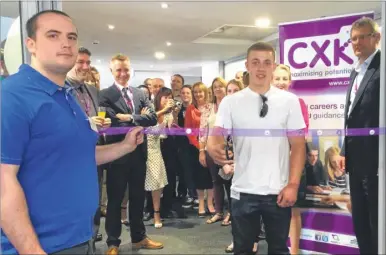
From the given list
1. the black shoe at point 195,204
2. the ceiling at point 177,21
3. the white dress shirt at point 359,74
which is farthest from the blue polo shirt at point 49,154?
the ceiling at point 177,21

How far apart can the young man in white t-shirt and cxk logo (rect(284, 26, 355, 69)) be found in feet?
1.55

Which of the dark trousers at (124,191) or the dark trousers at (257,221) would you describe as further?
the dark trousers at (124,191)

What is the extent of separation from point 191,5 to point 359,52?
2.87 metres

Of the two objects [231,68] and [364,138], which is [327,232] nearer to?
[364,138]

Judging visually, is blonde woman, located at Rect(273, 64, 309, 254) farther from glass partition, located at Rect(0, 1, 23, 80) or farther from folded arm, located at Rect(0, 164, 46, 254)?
folded arm, located at Rect(0, 164, 46, 254)

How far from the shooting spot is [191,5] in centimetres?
423

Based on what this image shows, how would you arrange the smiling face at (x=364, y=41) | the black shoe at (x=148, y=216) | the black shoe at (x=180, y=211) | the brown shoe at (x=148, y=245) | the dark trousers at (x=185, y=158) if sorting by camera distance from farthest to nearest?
the dark trousers at (x=185, y=158) → the black shoe at (x=180, y=211) → the black shoe at (x=148, y=216) → the brown shoe at (x=148, y=245) → the smiling face at (x=364, y=41)

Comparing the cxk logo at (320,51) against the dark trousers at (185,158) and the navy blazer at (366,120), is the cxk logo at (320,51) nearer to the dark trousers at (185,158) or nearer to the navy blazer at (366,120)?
the navy blazer at (366,120)

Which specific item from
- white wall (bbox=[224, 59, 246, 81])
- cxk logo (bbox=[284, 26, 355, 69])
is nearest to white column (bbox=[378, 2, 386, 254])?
cxk logo (bbox=[284, 26, 355, 69])

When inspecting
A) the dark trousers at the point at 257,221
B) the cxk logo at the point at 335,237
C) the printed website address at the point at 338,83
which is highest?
the printed website address at the point at 338,83

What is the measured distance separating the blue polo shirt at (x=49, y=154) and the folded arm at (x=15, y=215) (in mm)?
44

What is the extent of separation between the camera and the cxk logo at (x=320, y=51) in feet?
6.06

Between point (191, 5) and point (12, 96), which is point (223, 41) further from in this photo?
point (12, 96)

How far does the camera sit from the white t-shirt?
1535 mm
